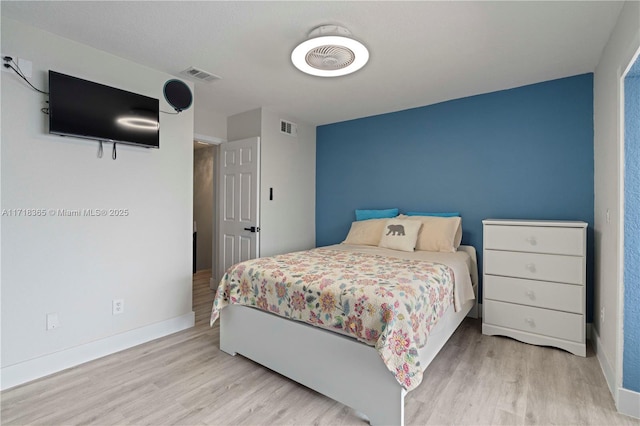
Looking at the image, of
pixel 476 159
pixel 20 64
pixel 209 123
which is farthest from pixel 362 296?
pixel 209 123

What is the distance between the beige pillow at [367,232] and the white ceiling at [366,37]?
144 centimetres

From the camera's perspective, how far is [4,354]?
1.92 m

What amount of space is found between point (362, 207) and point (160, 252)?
2455 millimetres

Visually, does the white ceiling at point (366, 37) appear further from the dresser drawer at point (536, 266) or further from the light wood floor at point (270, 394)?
the light wood floor at point (270, 394)

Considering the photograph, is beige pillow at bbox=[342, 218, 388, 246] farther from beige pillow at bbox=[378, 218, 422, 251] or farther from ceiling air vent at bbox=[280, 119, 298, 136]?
ceiling air vent at bbox=[280, 119, 298, 136]

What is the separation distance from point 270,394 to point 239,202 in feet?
7.83

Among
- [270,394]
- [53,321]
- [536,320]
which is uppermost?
[53,321]

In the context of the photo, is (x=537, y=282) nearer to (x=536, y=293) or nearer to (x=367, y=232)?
(x=536, y=293)

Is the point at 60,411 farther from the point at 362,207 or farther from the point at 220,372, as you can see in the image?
the point at 362,207

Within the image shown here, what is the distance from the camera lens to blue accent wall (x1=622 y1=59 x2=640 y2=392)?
167 centimetres

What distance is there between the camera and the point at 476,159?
3240 millimetres

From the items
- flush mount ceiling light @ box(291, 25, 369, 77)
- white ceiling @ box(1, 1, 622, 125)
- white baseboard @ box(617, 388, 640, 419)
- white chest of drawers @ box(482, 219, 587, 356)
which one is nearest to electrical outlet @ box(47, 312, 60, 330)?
white ceiling @ box(1, 1, 622, 125)

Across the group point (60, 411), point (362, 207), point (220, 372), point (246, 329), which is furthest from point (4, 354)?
point (362, 207)

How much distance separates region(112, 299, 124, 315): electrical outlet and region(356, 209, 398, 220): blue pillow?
270 centimetres
